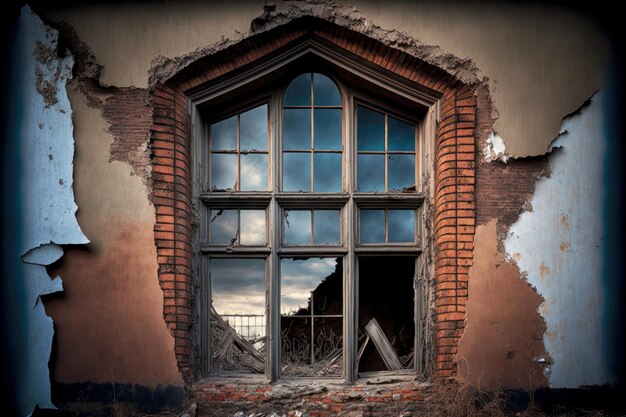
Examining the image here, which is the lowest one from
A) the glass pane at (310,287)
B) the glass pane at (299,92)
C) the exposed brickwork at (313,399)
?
the exposed brickwork at (313,399)

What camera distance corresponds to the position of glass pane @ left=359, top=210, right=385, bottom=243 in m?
4.24

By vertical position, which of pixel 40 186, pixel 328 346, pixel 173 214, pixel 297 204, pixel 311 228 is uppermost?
pixel 40 186

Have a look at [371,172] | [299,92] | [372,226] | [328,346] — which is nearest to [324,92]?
[299,92]

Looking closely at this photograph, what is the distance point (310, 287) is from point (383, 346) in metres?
0.87

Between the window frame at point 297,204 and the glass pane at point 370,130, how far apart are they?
0.09 metres

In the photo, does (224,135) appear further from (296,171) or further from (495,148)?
(495,148)

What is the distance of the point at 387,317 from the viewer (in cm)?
434

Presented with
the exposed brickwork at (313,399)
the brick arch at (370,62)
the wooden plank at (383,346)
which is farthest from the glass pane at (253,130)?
the exposed brickwork at (313,399)

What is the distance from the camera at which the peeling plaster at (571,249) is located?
3.81 meters

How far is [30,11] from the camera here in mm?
3832

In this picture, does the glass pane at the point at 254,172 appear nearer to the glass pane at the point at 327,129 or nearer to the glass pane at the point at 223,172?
the glass pane at the point at 223,172

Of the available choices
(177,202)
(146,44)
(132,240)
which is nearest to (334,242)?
(177,202)

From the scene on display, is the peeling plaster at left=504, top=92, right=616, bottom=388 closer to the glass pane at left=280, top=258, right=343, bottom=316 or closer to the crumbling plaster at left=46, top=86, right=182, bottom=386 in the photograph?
the glass pane at left=280, top=258, right=343, bottom=316

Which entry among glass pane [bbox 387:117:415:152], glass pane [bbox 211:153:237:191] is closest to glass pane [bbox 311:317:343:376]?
glass pane [bbox 211:153:237:191]
